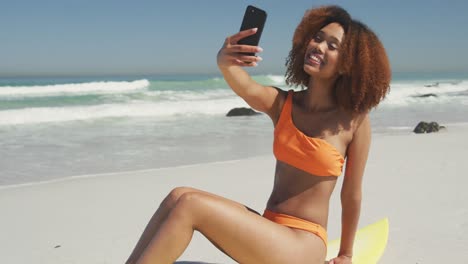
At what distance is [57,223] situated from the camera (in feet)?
15.5

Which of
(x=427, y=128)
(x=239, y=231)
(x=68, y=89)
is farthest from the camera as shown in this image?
(x=68, y=89)

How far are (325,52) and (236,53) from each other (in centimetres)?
49

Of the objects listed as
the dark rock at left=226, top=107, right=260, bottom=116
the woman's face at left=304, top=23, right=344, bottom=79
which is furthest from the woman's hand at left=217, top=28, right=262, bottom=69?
the dark rock at left=226, top=107, right=260, bottom=116

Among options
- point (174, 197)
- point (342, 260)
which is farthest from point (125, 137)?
point (174, 197)

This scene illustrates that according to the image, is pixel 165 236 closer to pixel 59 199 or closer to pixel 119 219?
pixel 119 219

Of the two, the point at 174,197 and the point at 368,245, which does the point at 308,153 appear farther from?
the point at 368,245

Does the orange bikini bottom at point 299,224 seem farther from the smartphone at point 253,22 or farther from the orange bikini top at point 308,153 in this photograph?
the smartphone at point 253,22

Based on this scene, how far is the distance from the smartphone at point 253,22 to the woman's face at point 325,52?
37 centimetres

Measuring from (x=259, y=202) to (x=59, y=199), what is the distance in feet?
6.78

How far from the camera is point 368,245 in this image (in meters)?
3.56

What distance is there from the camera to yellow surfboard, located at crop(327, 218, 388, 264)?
133 inches

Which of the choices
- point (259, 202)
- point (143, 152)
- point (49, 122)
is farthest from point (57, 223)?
point (49, 122)

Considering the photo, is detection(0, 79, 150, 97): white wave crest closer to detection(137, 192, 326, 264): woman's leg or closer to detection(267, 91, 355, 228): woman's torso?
detection(267, 91, 355, 228): woman's torso

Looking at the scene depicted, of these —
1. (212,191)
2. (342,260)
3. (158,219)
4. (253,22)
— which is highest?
(253,22)
